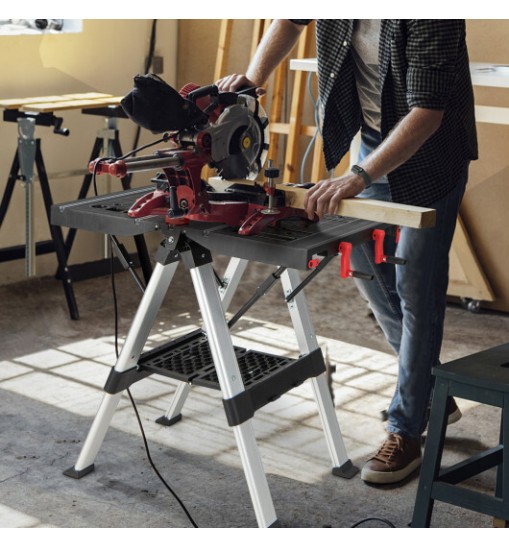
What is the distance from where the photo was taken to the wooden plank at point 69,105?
14.0 feet

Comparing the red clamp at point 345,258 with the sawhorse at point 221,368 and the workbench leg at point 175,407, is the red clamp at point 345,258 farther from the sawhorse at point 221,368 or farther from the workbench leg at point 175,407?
the workbench leg at point 175,407

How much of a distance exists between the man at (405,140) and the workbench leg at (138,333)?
53 cm

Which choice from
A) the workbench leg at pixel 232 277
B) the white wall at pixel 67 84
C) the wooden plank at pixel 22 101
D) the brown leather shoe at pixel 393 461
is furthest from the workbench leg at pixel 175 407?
the white wall at pixel 67 84

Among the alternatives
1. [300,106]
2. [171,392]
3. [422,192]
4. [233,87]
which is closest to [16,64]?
[300,106]

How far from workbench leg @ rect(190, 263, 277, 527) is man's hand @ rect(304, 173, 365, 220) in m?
0.34

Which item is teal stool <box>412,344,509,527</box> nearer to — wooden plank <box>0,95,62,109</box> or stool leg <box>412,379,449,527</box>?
stool leg <box>412,379,449,527</box>

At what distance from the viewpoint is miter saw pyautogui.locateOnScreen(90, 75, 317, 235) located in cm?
225

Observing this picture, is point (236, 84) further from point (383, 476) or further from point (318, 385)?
point (383, 476)

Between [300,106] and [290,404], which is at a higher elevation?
[300,106]

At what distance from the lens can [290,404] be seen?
11.3 feet

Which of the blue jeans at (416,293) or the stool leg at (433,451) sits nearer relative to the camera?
the stool leg at (433,451)

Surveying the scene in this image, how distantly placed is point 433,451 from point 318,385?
0.53 m

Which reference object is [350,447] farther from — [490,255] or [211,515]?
[490,255]

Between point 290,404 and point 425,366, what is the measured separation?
26.7 inches
